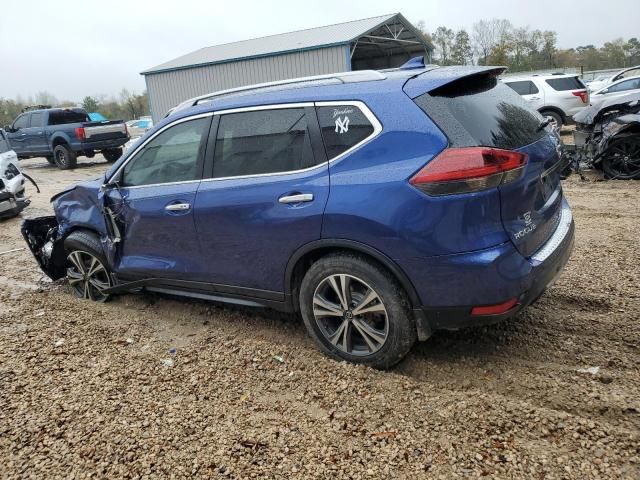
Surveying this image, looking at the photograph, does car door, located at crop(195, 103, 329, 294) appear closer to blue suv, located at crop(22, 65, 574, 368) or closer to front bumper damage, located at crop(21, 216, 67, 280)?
blue suv, located at crop(22, 65, 574, 368)

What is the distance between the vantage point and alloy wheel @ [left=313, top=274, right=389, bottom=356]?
3.12 m

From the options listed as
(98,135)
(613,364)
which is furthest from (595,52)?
(613,364)

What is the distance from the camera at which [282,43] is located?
21.8 m

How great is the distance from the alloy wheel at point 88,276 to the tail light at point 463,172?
10.7 ft

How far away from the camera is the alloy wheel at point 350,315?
10.2 feet

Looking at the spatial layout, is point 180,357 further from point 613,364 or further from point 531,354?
point 613,364

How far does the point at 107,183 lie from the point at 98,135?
14.3 metres

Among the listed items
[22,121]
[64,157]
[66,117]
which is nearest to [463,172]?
[64,157]

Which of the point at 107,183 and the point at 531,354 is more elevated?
the point at 107,183

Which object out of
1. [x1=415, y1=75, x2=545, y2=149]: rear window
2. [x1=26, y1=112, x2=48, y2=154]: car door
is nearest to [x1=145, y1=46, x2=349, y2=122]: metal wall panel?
[x1=26, y1=112, x2=48, y2=154]: car door

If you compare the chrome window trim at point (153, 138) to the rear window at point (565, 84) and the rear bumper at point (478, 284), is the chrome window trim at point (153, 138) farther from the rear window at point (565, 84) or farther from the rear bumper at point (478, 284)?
the rear window at point (565, 84)

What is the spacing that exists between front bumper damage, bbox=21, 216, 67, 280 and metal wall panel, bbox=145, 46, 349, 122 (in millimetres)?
15232

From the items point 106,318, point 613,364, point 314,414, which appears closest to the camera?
point 314,414

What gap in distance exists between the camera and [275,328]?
13.4 feet
